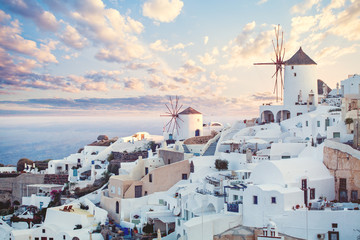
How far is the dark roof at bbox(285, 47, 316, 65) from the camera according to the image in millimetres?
30938

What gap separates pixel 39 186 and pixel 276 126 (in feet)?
65.9

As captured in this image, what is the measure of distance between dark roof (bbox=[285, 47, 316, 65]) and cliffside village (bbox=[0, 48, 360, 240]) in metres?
0.08

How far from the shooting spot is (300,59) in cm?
3125

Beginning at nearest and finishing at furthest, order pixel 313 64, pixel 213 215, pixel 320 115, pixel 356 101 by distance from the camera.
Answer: pixel 213 215 < pixel 356 101 < pixel 320 115 < pixel 313 64

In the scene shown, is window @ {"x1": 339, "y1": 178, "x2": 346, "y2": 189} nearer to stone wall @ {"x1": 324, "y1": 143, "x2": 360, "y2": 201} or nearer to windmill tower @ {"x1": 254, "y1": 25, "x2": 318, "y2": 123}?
stone wall @ {"x1": 324, "y1": 143, "x2": 360, "y2": 201}

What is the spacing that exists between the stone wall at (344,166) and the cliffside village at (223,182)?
5 cm

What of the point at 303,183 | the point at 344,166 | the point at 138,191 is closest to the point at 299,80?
the point at 344,166

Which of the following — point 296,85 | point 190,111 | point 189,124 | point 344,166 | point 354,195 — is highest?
point 296,85

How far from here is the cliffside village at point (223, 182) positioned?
16656 mm

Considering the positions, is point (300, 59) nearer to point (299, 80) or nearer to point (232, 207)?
point (299, 80)

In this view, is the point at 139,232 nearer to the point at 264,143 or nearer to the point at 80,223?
the point at 80,223

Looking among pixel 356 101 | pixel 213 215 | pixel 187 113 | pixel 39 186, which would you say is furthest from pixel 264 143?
pixel 39 186

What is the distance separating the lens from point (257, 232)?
16531mm

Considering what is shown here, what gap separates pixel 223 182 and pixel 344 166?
5914 millimetres
